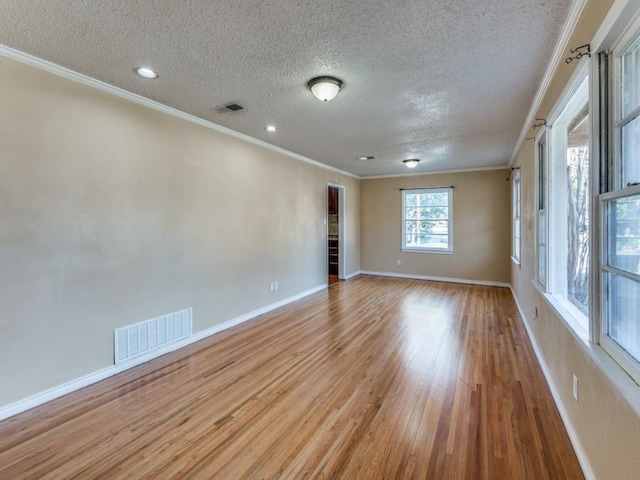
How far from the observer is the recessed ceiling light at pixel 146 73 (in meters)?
Result: 2.43

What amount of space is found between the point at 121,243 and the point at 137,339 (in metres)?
0.94

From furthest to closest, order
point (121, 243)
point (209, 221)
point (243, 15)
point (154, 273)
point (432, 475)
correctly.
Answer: point (209, 221) → point (154, 273) → point (121, 243) → point (243, 15) → point (432, 475)

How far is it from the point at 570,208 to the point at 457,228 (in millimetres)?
4587

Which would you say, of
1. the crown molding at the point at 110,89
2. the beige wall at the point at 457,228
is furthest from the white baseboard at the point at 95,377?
the beige wall at the point at 457,228

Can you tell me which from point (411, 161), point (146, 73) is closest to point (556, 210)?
point (411, 161)

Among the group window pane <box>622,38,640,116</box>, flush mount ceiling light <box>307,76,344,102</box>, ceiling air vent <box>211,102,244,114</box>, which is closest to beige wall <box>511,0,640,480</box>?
window pane <box>622,38,640,116</box>

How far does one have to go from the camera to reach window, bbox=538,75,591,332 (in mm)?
Result: 2068

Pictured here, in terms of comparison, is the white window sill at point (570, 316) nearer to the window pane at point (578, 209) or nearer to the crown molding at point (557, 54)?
the window pane at point (578, 209)

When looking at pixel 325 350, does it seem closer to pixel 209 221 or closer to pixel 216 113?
pixel 209 221

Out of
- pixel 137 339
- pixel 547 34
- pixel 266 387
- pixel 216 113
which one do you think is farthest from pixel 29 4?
pixel 547 34

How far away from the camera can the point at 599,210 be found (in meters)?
1.51

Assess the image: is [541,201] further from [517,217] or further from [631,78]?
[517,217]

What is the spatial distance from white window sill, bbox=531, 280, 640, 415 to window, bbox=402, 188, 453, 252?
511 centimetres

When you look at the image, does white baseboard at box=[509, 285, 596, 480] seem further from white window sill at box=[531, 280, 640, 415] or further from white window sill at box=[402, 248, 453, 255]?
white window sill at box=[402, 248, 453, 255]
